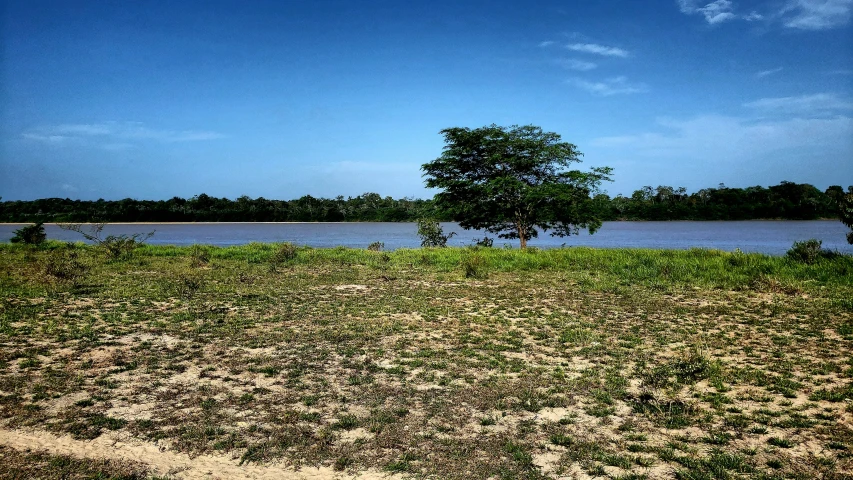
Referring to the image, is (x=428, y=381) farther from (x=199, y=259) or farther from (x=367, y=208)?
(x=367, y=208)

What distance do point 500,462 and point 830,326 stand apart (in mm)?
7981

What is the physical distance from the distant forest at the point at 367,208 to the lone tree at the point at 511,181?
209 ft

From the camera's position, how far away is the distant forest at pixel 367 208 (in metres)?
97.8

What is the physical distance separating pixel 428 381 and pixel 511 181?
19256mm

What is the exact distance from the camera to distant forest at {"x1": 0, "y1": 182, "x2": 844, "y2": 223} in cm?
9775

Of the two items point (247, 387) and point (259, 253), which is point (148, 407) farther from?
point (259, 253)

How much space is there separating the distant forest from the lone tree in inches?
2506

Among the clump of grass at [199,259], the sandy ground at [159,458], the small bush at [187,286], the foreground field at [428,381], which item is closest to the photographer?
the sandy ground at [159,458]

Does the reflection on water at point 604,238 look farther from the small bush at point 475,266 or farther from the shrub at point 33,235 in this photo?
the shrub at point 33,235

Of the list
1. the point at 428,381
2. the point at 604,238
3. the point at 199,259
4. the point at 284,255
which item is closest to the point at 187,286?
the point at 199,259

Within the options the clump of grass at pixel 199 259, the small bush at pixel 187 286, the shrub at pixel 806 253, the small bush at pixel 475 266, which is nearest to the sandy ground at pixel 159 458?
the small bush at pixel 187 286

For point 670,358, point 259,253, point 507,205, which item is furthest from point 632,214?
point 670,358

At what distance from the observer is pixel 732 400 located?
584 cm

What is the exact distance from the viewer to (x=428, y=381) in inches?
259
